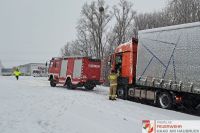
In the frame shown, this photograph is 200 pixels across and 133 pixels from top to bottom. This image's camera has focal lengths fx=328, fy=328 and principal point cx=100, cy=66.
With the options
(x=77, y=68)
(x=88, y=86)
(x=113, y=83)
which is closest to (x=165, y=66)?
(x=113, y=83)

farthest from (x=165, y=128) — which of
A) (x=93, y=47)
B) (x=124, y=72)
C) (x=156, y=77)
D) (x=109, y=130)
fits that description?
(x=93, y=47)

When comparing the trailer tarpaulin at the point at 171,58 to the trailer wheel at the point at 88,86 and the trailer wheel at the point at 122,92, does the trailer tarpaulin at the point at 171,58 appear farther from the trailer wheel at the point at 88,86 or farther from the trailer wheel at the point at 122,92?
the trailer wheel at the point at 88,86

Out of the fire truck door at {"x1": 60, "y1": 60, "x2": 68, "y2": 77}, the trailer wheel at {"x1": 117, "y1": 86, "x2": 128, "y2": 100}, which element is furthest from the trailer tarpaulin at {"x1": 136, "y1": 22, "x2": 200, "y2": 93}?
the fire truck door at {"x1": 60, "y1": 60, "x2": 68, "y2": 77}

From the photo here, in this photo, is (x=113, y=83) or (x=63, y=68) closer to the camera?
(x=113, y=83)

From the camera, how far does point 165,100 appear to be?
16.5 meters

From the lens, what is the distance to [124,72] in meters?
20.3

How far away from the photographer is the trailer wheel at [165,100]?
53.0 feet

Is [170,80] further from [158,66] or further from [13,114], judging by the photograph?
[13,114]

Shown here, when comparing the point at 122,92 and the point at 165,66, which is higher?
the point at 165,66

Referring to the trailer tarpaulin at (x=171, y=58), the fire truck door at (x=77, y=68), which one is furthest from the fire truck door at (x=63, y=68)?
the trailer tarpaulin at (x=171, y=58)

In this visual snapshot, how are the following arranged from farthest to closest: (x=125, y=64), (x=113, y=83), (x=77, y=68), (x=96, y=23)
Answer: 1. (x=96, y=23)
2. (x=77, y=68)
3. (x=125, y=64)
4. (x=113, y=83)

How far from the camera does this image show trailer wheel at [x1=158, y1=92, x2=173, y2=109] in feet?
53.0

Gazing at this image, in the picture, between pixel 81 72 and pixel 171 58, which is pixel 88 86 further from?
pixel 171 58

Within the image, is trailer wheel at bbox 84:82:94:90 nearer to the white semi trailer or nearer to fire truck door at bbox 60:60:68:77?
fire truck door at bbox 60:60:68:77
